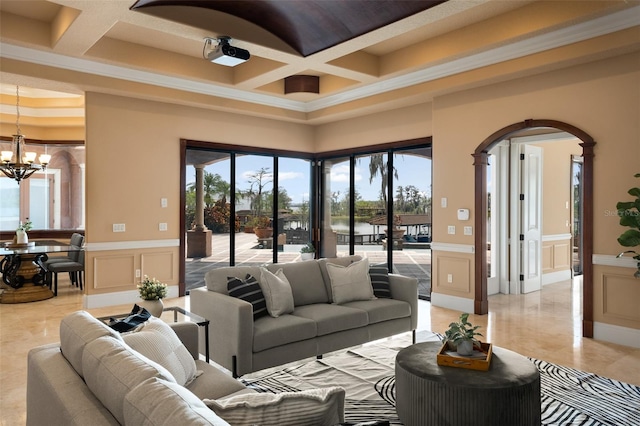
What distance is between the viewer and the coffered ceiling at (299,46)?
4078mm

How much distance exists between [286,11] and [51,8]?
2522 millimetres

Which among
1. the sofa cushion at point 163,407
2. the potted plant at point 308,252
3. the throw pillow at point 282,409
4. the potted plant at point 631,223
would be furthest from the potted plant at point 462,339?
the potted plant at point 308,252

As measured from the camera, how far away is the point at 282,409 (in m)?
1.45

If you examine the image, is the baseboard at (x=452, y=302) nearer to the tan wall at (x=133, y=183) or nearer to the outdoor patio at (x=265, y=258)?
the outdoor patio at (x=265, y=258)

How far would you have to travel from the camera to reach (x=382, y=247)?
24.6 ft

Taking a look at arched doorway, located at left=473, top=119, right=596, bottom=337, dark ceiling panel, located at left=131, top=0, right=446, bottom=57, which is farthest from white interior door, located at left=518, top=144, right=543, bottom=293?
dark ceiling panel, located at left=131, top=0, right=446, bottom=57

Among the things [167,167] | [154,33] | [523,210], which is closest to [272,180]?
[167,167]

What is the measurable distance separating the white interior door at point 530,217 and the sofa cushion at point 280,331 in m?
4.71

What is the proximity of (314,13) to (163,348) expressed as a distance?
3.11 m

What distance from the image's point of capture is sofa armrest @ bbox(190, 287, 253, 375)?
336cm

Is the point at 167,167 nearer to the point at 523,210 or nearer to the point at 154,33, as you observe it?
the point at 154,33

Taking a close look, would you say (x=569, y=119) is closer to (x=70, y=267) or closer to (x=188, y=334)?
(x=188, y=334)

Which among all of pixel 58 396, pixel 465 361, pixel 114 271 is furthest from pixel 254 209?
pixel 58 396

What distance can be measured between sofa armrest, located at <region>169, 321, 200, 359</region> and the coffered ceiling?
8.69 feet
